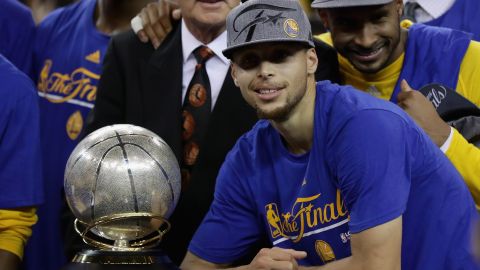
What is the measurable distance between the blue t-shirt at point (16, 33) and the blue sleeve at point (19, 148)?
0.74m

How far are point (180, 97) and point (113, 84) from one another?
28cm

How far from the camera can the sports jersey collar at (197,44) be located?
384 centimetres

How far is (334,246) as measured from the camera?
3.23 meters

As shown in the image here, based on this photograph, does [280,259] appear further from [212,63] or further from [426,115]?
[212,63]

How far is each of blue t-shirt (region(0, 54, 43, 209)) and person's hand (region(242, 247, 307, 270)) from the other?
0.97 m

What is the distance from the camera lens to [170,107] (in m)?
3.76

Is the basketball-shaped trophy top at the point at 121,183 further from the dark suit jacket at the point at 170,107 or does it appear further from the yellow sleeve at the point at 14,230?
the yellow sleeve at the point at 14,230

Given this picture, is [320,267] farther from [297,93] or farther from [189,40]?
[189,40]

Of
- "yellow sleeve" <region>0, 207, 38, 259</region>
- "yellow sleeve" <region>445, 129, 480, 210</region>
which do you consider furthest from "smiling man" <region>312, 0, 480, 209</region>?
"yellow sleeve" <region>0, 207, 38, 259</region>

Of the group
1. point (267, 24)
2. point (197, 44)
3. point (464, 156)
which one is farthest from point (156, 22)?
point (464, 156)

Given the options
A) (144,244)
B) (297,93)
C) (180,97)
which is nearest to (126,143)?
(144,244)

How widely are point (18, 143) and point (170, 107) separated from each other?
21.3 inches

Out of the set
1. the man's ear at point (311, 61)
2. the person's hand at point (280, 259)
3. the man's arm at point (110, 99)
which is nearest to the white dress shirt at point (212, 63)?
the man's arm at point (110, 99)

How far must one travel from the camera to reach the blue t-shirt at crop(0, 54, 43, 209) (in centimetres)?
372
